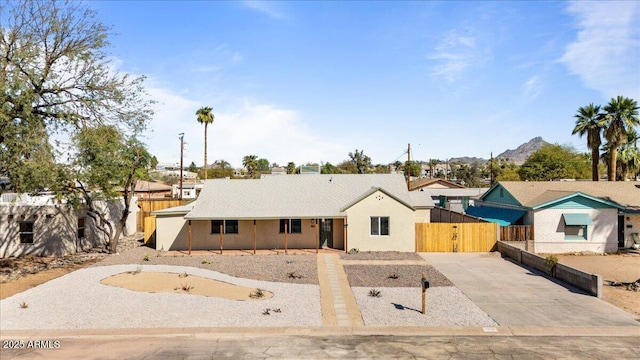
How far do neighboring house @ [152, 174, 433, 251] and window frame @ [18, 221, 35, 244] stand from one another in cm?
713

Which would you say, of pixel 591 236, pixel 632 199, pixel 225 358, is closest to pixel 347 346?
pixel 225 358

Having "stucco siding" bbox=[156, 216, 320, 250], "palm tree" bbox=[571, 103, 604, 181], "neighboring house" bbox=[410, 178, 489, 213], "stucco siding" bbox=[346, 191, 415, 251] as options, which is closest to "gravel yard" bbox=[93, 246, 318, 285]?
"stucco siding" bbox=[156, 216, 320, 250]

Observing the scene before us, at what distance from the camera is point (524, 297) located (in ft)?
53.8

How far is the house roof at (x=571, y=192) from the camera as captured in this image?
28.1 metres

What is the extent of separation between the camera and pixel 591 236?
27297 mm

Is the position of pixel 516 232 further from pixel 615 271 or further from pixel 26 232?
pixel 26 232

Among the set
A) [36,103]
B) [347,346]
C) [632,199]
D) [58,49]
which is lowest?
[347,346]

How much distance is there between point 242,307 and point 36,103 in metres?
13.2

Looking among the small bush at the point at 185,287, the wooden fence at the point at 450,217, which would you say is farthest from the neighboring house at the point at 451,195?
the small bush at the point at 185,287

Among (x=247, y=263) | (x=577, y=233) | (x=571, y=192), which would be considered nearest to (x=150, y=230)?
(x=247, y=263)

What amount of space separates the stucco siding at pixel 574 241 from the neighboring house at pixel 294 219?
364 inches

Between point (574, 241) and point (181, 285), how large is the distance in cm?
2584

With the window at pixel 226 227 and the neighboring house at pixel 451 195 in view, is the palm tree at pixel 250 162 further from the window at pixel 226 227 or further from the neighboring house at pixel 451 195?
the window at pixel 226 227

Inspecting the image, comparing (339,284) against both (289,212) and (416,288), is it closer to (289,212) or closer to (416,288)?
(416,288)
